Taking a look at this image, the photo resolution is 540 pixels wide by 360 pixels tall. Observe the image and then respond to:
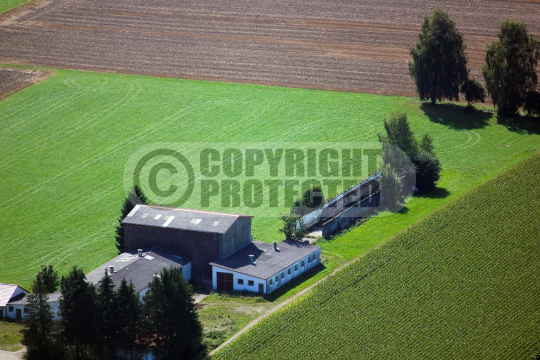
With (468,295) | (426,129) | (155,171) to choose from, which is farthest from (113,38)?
(468,295)

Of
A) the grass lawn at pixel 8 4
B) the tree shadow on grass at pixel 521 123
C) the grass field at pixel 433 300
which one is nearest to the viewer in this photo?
the grass field at pixel 433 300

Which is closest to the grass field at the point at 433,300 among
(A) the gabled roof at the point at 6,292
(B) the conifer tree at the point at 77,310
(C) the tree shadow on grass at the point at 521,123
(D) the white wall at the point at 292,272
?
(D) the white wall at the point at 292,272

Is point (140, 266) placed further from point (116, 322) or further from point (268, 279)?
point (268, 279)

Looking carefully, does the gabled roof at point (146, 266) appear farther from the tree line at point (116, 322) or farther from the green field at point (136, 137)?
the green field at point (136, 137)

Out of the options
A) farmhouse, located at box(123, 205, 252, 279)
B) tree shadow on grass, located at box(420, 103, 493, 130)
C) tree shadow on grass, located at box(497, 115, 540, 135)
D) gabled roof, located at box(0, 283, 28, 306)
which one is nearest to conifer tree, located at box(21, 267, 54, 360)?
gabled roof, located at box(0, 283, 28, 306)

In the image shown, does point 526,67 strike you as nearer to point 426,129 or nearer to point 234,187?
point 426,129

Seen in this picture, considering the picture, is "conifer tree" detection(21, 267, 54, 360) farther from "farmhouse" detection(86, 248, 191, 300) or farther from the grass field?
the grass field
